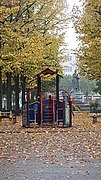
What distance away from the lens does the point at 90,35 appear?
102ft

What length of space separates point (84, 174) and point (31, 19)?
25737mm

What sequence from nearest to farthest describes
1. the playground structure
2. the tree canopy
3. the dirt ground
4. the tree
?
the dirt ground → the playground structure → the tree canopy → the tree

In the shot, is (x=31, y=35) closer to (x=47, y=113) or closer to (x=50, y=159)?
(x=47, y=113)

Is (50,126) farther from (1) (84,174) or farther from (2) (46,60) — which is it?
(1) (84,174)

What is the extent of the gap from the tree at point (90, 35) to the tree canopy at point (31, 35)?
238 cm

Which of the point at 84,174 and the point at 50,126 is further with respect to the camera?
the point at 50,126

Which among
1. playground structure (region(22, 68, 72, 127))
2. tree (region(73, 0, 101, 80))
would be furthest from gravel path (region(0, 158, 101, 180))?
tree (region(73, 0, 101, 80))

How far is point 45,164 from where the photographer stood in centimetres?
1052

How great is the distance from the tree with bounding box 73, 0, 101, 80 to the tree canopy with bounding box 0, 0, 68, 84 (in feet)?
7.82

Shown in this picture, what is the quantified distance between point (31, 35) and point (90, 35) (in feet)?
14.5

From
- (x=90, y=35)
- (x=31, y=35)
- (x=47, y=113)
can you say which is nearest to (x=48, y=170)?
(x=47, y=113)

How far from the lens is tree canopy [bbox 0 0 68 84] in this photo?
95.0 feet

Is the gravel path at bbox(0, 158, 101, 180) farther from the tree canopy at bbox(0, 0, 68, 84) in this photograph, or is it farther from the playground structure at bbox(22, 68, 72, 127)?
the tree canopy at bbox(0, 0, 68, 84)

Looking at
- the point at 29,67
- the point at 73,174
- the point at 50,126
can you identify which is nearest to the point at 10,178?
the point at 73,174
